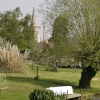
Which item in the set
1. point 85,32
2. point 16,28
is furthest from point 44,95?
point 16,28

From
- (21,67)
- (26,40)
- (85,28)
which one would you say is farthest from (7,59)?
(26,40)

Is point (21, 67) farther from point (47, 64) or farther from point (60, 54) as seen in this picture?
point (47, 64)

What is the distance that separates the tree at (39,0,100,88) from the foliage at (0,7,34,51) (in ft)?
104

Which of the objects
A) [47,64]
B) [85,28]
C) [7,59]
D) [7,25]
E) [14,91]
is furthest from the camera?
[7,25]

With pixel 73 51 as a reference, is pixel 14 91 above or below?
below

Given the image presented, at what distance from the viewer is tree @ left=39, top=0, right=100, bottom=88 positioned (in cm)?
2373

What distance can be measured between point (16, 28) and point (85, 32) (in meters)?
36.4

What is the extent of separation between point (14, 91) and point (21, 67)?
1152 cm

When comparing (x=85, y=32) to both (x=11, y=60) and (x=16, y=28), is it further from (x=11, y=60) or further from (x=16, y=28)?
(x=16, y=28)

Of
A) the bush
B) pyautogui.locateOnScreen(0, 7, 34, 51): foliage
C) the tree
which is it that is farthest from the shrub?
pyautogui.locateOnScreen(0, 7, 34, 51): foliage

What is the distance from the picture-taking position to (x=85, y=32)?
2420 cm

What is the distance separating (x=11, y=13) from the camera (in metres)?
59.8

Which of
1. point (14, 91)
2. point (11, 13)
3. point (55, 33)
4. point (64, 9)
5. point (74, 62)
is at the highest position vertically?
point (11, 13)

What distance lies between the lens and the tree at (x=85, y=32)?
23.7 meters
